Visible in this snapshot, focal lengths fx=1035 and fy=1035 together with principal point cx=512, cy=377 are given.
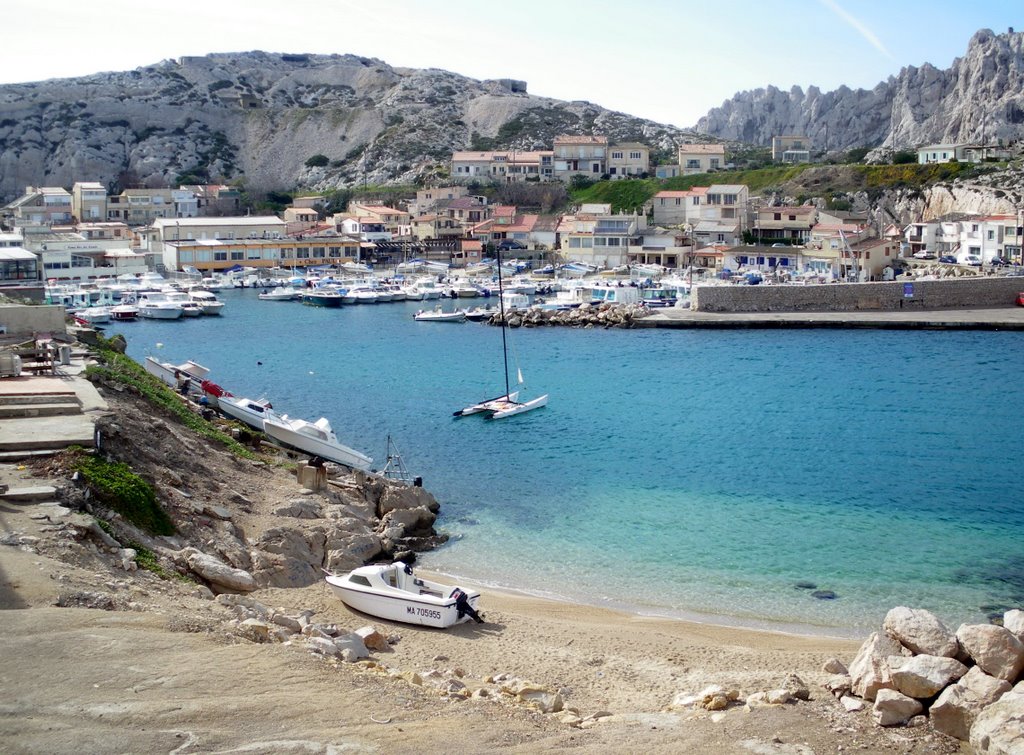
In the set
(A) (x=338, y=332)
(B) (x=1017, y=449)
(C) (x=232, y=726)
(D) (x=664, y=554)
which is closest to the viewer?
(C) (x=232, y=726)

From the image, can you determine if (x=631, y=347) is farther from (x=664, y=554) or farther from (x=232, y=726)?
(x=232, y=726)

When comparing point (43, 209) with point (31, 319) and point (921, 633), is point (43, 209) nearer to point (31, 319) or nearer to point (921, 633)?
point (31, 319)

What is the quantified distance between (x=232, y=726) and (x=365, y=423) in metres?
21.1

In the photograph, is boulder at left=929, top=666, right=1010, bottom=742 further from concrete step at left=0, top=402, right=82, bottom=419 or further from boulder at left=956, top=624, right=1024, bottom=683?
concrete step at left=0, top=402, right=82, bottom=419

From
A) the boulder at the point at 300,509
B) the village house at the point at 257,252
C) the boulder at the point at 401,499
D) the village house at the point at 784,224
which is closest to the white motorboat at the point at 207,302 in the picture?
the village house at the point at 257,252

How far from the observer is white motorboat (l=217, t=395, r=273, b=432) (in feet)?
79.5

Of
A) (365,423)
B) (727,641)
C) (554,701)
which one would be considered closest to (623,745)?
(554,701)

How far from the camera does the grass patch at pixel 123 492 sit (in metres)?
14.2

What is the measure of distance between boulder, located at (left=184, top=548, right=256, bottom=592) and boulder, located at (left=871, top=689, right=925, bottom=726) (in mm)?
8171

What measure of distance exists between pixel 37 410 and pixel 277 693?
973 cm

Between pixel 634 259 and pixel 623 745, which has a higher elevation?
pixel 634 259

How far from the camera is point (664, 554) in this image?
18.5 metres

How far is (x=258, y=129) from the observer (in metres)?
116

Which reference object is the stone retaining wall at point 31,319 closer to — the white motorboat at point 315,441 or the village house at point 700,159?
the white motorboat at point 315,441
